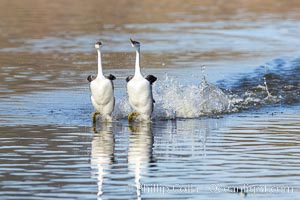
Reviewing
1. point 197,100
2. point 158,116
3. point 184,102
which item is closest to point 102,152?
point 158,116

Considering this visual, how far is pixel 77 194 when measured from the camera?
1073 centimetres

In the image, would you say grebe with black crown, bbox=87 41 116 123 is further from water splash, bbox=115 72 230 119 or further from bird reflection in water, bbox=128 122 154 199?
water splash, bbox=115 72 230 119

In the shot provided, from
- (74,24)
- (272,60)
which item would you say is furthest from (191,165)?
(74,24)

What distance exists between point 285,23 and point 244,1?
37.0 ft

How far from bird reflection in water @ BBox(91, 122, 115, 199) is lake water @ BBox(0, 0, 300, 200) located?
0.05ft

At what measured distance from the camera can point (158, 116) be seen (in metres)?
17.1

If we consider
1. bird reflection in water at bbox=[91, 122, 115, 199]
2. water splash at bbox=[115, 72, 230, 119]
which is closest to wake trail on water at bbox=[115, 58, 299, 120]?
water splash at bbox=[115, 72, 230, 119]

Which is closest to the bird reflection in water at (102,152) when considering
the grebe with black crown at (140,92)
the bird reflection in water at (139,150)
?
the bird reflection in water at (139,150)

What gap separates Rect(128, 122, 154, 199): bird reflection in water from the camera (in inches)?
473

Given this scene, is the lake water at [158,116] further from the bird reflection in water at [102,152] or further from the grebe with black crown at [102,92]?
the grebe with black crown at [102,92]

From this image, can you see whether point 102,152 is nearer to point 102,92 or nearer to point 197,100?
point 102,92

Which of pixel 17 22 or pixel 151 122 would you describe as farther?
pixel 17 22

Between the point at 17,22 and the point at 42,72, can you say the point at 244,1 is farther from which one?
the point at 42,72

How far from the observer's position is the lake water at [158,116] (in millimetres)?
11412
